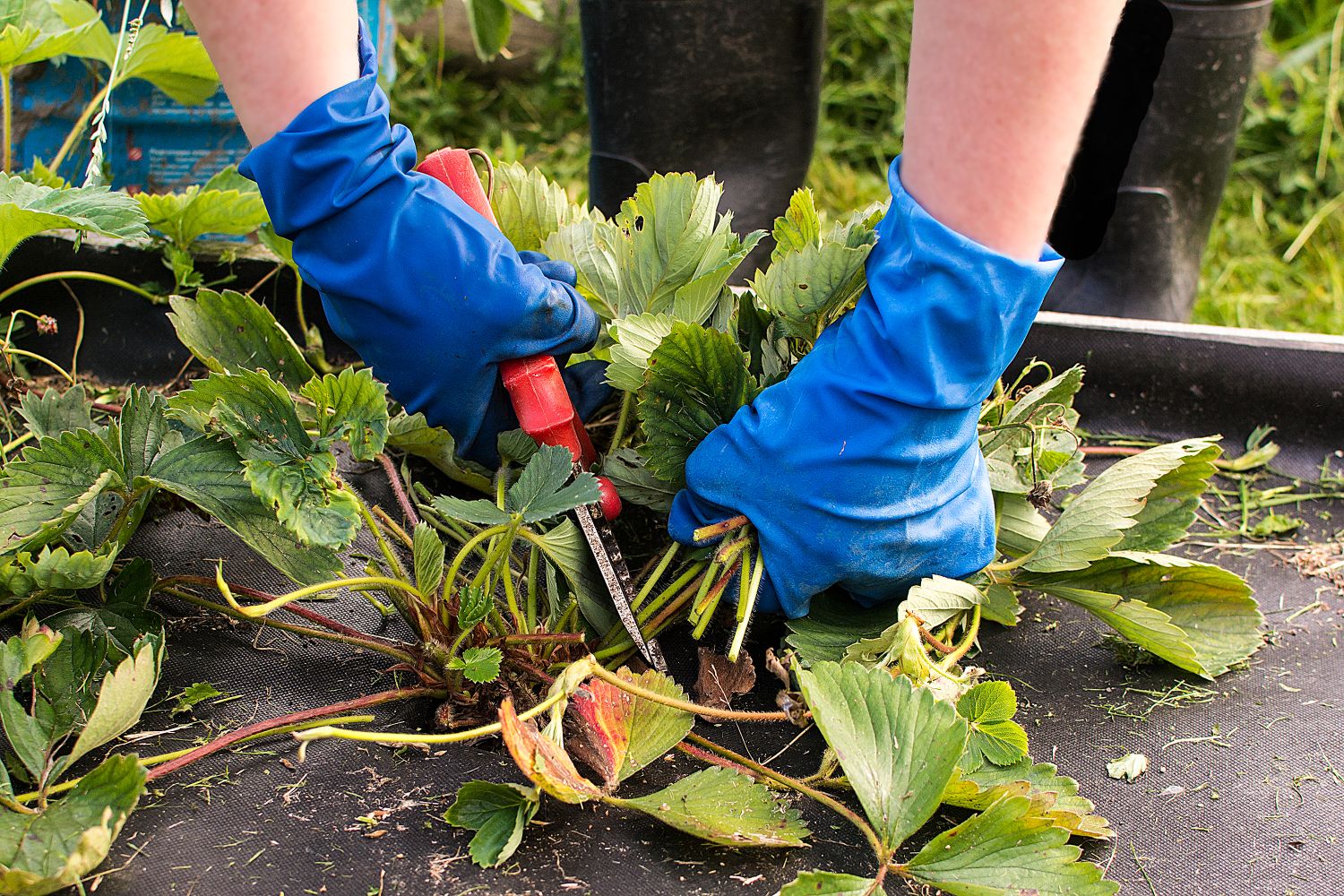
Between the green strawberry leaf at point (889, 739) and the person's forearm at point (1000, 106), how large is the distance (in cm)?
34

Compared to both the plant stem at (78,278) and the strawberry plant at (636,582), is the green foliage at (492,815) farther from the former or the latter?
the plant stem at (78,278)

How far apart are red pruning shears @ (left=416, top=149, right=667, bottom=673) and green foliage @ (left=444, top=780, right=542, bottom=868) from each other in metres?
0.18

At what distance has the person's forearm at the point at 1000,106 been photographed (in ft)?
2.41

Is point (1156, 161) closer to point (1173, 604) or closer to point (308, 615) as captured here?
point (1173, 604)

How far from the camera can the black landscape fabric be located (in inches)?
27.7

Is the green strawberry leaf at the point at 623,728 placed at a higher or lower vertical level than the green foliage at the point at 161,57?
lower

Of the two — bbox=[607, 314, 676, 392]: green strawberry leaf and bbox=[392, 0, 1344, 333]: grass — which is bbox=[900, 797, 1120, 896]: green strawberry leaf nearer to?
bbox=[607, 314, 676, 392]: green strawberry leaf

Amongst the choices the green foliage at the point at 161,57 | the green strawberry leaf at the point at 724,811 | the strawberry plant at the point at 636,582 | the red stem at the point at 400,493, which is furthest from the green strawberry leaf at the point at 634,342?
the green foliage at the point at 161,57

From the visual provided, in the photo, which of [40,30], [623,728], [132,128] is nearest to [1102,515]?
[623,728]

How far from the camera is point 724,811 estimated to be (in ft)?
2.36

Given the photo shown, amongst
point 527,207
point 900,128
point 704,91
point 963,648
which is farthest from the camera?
point 900,128

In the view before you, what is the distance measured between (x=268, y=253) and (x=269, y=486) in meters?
0.70

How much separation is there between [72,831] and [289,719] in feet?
0.51

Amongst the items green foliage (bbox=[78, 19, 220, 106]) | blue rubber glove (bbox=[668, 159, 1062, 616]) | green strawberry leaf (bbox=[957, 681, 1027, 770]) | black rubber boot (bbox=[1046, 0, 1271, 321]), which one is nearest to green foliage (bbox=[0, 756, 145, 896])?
blue rubber glove (bbox=[668, 159, 1062, 616])
